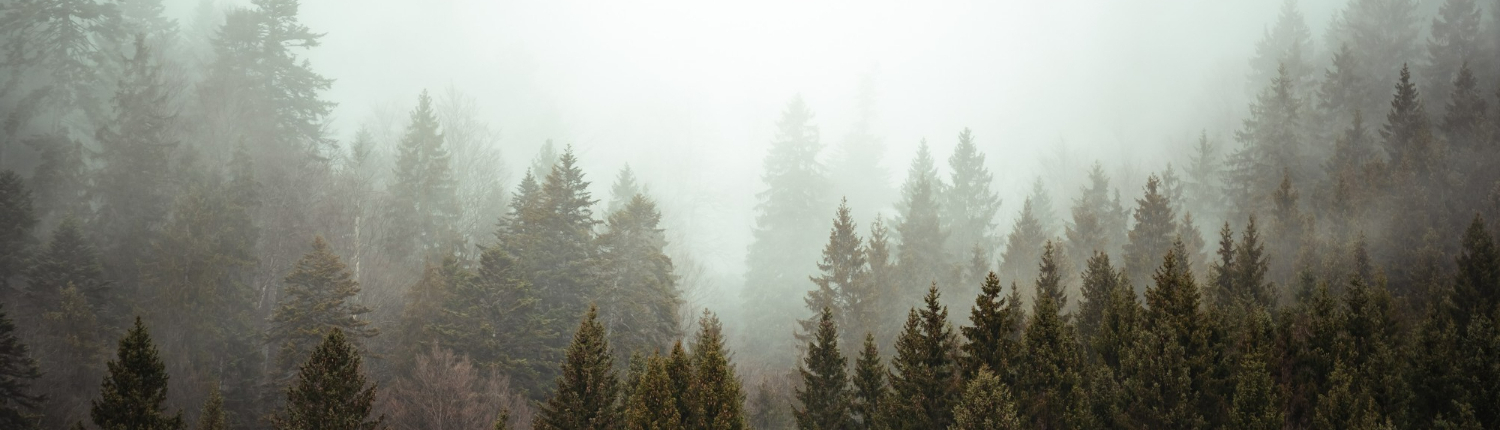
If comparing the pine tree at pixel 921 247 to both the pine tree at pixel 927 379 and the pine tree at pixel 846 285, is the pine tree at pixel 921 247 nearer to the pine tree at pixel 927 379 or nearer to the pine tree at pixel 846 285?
the pine tree at pixel 846 285

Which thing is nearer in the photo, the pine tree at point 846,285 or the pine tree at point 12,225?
the pine tree at point 12,225

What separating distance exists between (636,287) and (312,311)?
13.9m

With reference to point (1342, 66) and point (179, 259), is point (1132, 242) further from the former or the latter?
point (179, 259)

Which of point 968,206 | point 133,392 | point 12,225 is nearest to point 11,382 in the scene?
point 133,392

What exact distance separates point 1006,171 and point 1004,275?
6108cm

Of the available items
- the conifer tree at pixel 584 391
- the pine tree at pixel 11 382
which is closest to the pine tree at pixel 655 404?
the conifer tree at pixel 584 391

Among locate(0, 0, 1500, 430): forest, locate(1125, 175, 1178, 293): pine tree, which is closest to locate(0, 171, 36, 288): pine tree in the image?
locate(0, 0, 1500, 430): forest

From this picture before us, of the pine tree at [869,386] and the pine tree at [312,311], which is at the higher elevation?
the pine tree at [312,311]

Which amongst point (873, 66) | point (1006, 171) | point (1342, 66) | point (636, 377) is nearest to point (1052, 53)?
point (1006, 171)

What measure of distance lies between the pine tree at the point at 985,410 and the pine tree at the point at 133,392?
2103 centimetres

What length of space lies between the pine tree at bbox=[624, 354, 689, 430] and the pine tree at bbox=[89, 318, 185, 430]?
12.0 metres

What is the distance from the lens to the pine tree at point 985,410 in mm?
18469

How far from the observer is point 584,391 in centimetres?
2034

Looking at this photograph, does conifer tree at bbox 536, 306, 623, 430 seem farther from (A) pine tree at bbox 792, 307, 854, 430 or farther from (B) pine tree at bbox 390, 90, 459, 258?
(B) pine tree at bbox 390, 90, 459, 258
